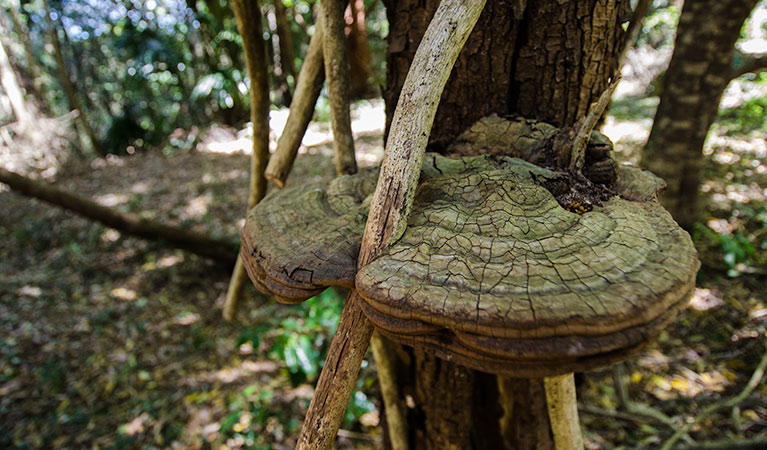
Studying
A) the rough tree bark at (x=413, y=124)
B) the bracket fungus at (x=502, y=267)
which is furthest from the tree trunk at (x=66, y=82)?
the rough tree bark at (x=413, y=124)

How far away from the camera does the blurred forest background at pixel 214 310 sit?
2221 millimetres

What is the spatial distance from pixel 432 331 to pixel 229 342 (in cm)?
279

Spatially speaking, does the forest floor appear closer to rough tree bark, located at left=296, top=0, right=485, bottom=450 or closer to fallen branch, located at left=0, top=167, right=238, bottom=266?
fallen branch, located at left=0, top=167, right=238, bottom=266

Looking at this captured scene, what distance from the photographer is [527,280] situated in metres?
0.64

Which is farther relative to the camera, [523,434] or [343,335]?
[523,434]

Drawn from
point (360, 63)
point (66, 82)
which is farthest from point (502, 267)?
point (66, 82)

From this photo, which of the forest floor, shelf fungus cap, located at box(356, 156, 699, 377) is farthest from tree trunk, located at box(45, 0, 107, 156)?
shelf fungus cap, located at box(356, 156, 699, 377)

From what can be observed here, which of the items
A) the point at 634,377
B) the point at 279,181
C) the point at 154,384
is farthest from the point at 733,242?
the point at 154,384

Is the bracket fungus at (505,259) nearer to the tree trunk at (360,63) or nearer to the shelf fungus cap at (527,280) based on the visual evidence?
the shelf fungus cap at (527,280)

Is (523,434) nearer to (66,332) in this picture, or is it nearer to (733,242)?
(733,242)

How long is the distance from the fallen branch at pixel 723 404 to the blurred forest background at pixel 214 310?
27 mm

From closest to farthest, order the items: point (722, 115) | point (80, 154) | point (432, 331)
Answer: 1. point (432, 331)
2. point (722, 115)
3. point (80, 154)

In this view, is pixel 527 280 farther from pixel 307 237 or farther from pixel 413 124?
pixel 307 237

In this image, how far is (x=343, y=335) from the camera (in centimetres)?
84
